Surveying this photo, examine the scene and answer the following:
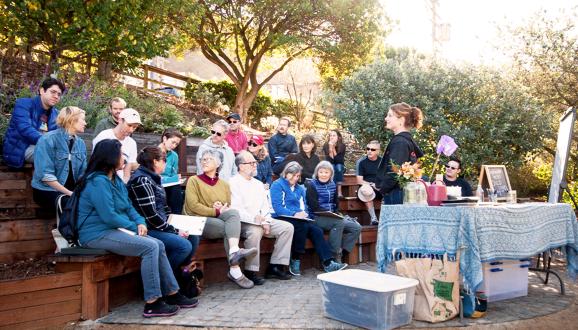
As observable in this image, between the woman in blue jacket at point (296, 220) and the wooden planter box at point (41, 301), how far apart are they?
2626 mm

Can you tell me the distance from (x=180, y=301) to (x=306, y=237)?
2083 mm

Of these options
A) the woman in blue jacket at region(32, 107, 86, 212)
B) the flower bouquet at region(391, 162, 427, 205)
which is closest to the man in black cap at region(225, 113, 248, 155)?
the woman in blue jacket at region(32, 107, 86, 212)

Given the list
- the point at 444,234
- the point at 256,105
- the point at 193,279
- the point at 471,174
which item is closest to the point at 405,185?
the point at 444,234

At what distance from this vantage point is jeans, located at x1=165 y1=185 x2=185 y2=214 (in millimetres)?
5750

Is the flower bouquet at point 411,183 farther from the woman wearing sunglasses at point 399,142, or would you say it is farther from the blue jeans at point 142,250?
the blue jeans at point 142,250

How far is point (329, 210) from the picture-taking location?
677 centimetres

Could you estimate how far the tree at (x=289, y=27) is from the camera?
16.0 m

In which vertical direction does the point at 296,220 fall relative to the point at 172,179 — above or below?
below

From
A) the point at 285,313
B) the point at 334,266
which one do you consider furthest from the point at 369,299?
the point at 334,266

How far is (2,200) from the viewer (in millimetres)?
5371

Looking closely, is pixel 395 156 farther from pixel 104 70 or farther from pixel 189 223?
pixel 104 70

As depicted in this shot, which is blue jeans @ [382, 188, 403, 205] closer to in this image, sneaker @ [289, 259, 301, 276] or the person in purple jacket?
sneaker @ [289, 259, 301, 276]

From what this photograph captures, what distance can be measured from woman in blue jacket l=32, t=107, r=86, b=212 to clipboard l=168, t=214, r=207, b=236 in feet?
3.16

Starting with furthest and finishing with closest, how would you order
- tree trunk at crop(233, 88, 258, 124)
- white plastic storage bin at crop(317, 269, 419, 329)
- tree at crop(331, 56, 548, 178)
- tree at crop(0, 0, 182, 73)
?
tree trunk at crop(233, 88, 258, 124) → tree at crop(331, 56, 548, 178) → tree at crop(0, 0, 182, 73) → white plastic storage bin at crop(317, 269, 419, 329)
